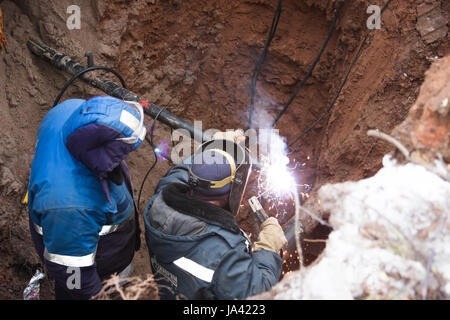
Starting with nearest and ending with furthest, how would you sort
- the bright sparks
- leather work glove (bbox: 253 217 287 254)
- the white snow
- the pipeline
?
the white snow
leather work glove (bbox: 253 217 287 254)
the pipeline
the bright sparks

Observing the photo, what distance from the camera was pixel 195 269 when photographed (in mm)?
1901

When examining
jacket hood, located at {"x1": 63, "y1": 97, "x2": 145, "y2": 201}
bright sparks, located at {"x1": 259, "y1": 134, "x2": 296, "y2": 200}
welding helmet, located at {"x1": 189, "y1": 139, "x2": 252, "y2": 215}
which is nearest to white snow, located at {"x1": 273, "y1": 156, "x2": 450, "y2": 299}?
welding helmet, located at {"x1": 189, "y1": 139, "x2": 252, "y2": 215}

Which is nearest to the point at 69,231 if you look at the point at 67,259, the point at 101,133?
the point at 67,259

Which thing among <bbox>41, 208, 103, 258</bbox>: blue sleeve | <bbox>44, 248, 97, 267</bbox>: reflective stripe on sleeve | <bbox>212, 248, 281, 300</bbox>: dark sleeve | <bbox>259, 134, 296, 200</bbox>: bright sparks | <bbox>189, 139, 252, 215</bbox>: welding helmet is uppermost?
<bbox>259, 134, 296, 200</bbox>: bright sparks

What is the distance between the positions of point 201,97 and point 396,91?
2.62 m

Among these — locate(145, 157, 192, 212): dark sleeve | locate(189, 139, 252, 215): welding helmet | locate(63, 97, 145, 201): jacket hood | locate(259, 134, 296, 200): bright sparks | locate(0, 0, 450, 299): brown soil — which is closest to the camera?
locate(63, 97, 145, 201): jacket hood

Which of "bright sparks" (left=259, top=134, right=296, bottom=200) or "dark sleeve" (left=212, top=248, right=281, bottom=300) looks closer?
"dark sleeve" (left=212, top=248, right=281, bottom=300)

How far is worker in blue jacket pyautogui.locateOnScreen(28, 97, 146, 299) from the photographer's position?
179cm

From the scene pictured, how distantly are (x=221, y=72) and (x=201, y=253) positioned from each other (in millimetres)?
3230

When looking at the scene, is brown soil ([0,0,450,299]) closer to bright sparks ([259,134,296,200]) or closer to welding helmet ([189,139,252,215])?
bright sparks ([259,134,296,200])

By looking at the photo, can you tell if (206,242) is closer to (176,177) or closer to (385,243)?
(176,177)

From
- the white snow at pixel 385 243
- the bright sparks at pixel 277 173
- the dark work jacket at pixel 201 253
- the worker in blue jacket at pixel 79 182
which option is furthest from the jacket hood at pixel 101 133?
the bright sparks at pixel 277 173

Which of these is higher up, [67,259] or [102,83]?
[102,83]
